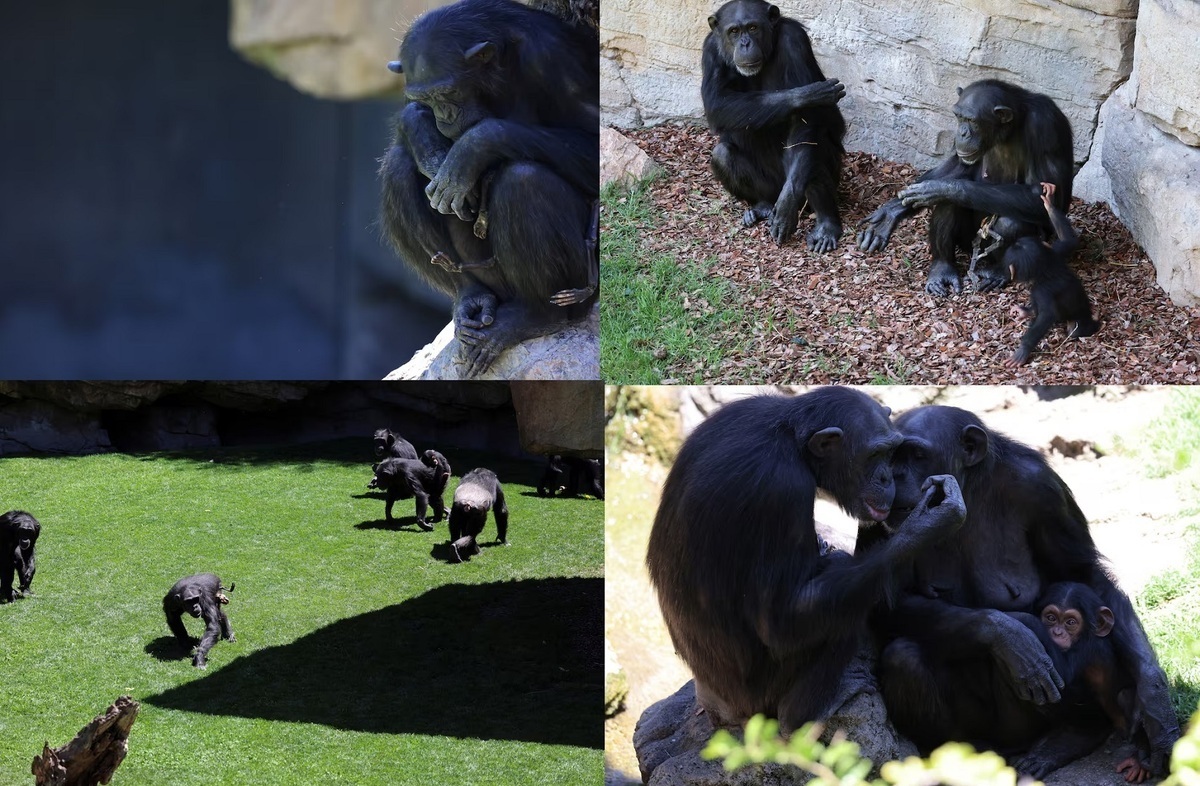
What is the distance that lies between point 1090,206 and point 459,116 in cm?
317

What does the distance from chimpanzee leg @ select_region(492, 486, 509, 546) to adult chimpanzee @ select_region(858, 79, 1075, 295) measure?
2395mm

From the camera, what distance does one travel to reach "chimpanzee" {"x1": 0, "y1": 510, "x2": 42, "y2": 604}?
5922 mm

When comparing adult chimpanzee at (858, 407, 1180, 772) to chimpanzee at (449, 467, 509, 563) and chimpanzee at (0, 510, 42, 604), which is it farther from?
chimpanzee at (0, 510, 42, 604)

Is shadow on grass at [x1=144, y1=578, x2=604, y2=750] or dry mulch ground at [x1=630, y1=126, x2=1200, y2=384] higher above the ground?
dry mulch ground at [x1=630, y1=126, x2=1200, y2=384]

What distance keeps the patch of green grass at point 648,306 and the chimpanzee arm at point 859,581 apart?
76.5 inches

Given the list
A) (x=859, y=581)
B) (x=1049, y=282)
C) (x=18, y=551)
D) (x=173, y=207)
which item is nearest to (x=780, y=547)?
(x=859, y=581)

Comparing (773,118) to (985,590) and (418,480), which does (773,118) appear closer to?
(418,480)

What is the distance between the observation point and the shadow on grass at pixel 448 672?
227 inches

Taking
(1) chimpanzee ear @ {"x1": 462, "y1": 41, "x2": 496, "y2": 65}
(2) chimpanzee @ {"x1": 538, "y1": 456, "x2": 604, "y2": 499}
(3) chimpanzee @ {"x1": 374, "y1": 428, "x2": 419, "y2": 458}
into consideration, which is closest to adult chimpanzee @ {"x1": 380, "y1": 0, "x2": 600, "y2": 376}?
(1) chimpanzee ear @ {"x1": 462, "y1": 41, "x2": 496, "y2": 65}

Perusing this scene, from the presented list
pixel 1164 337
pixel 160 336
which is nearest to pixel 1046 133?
pixel 1164 337

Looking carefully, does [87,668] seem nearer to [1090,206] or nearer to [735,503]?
[735,503]

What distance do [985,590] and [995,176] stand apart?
2.24 m

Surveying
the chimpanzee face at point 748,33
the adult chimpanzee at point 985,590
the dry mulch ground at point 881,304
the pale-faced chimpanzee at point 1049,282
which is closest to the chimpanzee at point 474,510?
the dry mulch ground at point 881,304

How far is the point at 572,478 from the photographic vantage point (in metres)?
6.07
